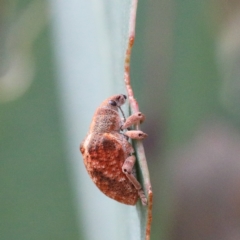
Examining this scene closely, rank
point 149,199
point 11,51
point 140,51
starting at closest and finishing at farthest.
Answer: point 149,199, point 140,51, point 11,51

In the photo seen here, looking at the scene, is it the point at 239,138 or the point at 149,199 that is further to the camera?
the point at 239,138

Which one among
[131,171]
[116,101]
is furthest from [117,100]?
[131,171]

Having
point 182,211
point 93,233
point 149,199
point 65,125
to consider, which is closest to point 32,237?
point 93,233

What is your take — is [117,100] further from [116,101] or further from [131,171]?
[131,171]

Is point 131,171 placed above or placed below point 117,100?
below

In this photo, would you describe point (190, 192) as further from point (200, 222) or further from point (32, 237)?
point (32, 237)

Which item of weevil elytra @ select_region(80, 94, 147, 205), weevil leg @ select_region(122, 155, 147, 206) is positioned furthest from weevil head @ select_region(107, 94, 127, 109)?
weevil leg @ select_region(122, 155, 147, 206)
